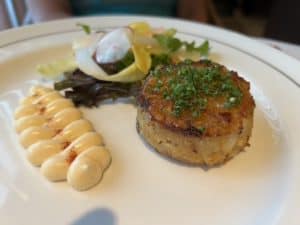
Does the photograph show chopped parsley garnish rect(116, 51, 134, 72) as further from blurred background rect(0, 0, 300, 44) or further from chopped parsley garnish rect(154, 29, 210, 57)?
blurred background rect(0, 0, 300, 44)

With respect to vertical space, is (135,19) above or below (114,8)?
above

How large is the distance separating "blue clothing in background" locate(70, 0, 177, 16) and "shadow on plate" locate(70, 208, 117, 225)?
68.1 inches

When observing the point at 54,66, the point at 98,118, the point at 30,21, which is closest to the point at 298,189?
the point at 98,118

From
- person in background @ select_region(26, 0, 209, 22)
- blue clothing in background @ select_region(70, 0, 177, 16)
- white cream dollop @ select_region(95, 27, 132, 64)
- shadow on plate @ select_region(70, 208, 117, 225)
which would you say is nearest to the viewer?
shadow on plate @ select_region(70, 208, 117, 225)

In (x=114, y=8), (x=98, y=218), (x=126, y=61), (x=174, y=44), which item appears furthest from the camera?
(x=114, y=8)

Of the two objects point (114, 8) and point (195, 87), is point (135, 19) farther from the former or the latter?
point (195, 87)

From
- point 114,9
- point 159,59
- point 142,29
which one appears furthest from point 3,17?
point 159,59

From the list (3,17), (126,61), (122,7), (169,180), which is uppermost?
(126,61)

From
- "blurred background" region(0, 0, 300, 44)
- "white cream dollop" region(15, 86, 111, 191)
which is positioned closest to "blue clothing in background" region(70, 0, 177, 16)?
"blurred background" region(0, 0, 300, 44)

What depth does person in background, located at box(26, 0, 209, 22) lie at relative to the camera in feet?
7.61

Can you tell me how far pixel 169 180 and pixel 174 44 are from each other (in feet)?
2.25

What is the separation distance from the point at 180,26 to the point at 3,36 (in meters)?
0.86

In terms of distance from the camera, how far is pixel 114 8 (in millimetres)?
2463

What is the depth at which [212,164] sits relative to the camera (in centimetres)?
115
